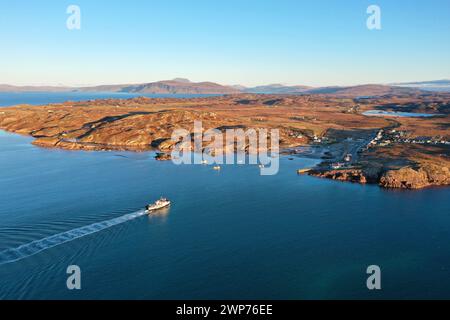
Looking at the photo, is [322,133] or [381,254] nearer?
[381,254]

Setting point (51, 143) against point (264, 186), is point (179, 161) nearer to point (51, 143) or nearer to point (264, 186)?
point (264, 186)

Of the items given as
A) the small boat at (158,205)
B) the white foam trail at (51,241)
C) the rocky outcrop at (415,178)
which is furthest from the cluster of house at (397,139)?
the white foam trail at (51,241)

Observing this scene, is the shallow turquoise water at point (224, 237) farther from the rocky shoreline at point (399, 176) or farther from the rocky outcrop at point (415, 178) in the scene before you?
the rocky shoreline at point (399, 176)

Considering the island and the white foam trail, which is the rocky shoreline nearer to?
the island

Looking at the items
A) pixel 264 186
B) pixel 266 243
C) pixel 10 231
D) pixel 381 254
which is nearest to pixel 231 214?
pixel 266 243
